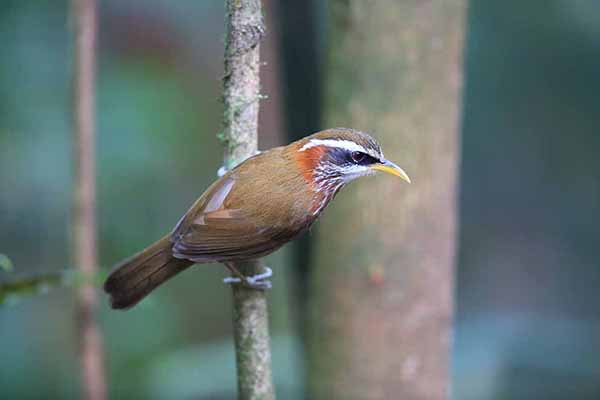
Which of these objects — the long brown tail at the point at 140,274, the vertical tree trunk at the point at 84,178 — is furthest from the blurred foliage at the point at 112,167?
the long brown tail at the point at 140,274

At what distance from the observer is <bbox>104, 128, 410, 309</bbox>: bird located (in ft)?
10.0

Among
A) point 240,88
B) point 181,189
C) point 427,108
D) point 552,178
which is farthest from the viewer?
point 552,178

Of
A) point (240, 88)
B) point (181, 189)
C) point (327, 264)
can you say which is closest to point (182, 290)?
point (181, 189)

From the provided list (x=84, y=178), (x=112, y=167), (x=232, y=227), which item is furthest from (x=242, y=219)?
(x=112, y=167)

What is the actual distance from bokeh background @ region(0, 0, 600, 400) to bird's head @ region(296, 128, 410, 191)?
1289 millimetres

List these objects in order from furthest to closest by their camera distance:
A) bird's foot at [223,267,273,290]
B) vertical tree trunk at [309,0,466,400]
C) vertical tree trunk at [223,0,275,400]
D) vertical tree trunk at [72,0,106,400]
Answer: vertical tree trunk at [72,0,106,400], vertical tree trunk at [309,0,466,400], bird's foot at [223,267,273,290], vertical tree trunk at [223,0,275,400]

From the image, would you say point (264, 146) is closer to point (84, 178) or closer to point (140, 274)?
point (84, 178)

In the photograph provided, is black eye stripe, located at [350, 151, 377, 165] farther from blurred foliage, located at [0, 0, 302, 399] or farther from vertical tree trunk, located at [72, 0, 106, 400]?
blurred foliage, located at [0, 0, 302, 399]

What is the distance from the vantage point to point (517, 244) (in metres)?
7.98

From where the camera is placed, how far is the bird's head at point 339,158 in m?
3.05

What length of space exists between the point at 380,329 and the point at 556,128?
3968 mm

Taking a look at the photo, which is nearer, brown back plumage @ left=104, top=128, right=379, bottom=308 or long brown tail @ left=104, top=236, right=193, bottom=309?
brown back plumage @ left=104, top=128, right=379, bottom=308

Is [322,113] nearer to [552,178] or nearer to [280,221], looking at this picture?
[280,221]

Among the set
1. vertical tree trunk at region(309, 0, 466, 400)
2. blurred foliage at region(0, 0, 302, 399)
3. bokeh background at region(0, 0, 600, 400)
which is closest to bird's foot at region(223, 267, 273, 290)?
vertical tree trunk at region(309, 0, 466, 400)
